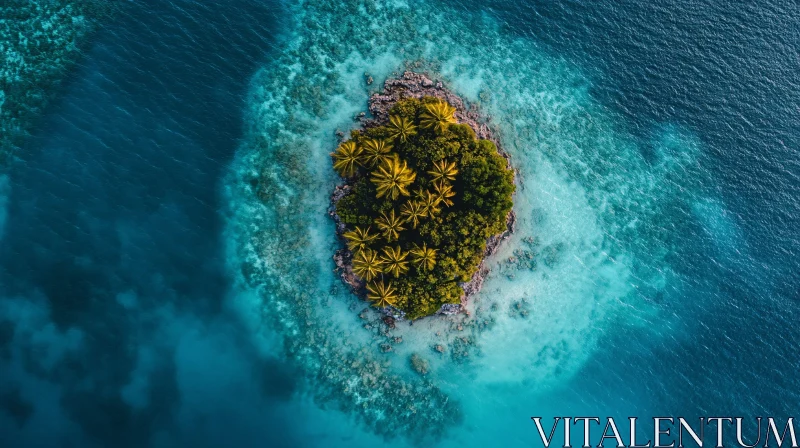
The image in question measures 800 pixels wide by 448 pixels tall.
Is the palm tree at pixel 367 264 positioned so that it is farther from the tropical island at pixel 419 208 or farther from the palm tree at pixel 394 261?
the palm tree at pixel 394 261

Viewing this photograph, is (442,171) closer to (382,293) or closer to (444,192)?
(444,192)

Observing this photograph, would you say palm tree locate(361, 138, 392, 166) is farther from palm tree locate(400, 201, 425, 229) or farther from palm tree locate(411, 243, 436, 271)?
palm tree locate(411, 243, 436, 271)

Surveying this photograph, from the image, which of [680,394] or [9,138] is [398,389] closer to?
[680,394]

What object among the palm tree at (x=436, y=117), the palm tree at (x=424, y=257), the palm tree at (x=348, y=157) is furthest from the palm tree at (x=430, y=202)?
the palm tree at (x=348, y=157)

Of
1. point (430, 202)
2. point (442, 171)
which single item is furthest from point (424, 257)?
point (442, 171)

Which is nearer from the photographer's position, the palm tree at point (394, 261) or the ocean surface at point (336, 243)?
the palm tree at point (394, 261)

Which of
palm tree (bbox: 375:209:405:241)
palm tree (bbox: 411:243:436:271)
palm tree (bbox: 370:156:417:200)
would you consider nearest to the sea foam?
palm tree (bbox: 375:209:405:241)
